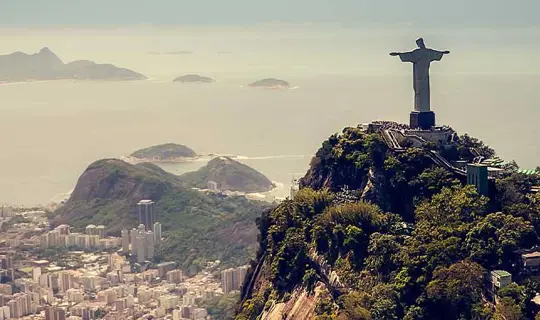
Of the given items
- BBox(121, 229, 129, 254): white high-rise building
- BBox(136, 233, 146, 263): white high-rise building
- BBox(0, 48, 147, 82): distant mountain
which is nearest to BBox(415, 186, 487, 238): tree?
BBox(136, 233, 146, 263): white high-rise building

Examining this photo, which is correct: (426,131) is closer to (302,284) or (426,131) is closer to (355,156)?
(355,156)

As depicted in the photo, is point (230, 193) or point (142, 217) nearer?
point (142, 217)

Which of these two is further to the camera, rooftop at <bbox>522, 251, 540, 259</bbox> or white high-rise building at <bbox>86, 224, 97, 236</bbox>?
white high-rise building at <bbox>86, 224, 97, 236</bbox>

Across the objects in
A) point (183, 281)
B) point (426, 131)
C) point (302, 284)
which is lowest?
point (183, 281)

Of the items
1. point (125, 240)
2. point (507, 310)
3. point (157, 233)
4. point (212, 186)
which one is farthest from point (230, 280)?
point (507, 310)

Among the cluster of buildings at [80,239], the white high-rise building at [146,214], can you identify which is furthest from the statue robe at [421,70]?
the white high-rise building at [146,214]

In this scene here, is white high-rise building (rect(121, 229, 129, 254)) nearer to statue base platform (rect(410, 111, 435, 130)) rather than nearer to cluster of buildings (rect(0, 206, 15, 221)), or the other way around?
cluster of buildings (rect(0, 206, 15, 221))

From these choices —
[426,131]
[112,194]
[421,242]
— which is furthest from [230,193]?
[421,242]

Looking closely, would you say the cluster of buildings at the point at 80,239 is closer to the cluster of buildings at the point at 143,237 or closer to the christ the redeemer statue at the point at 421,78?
the cluster of buildings at the point at 143,237
